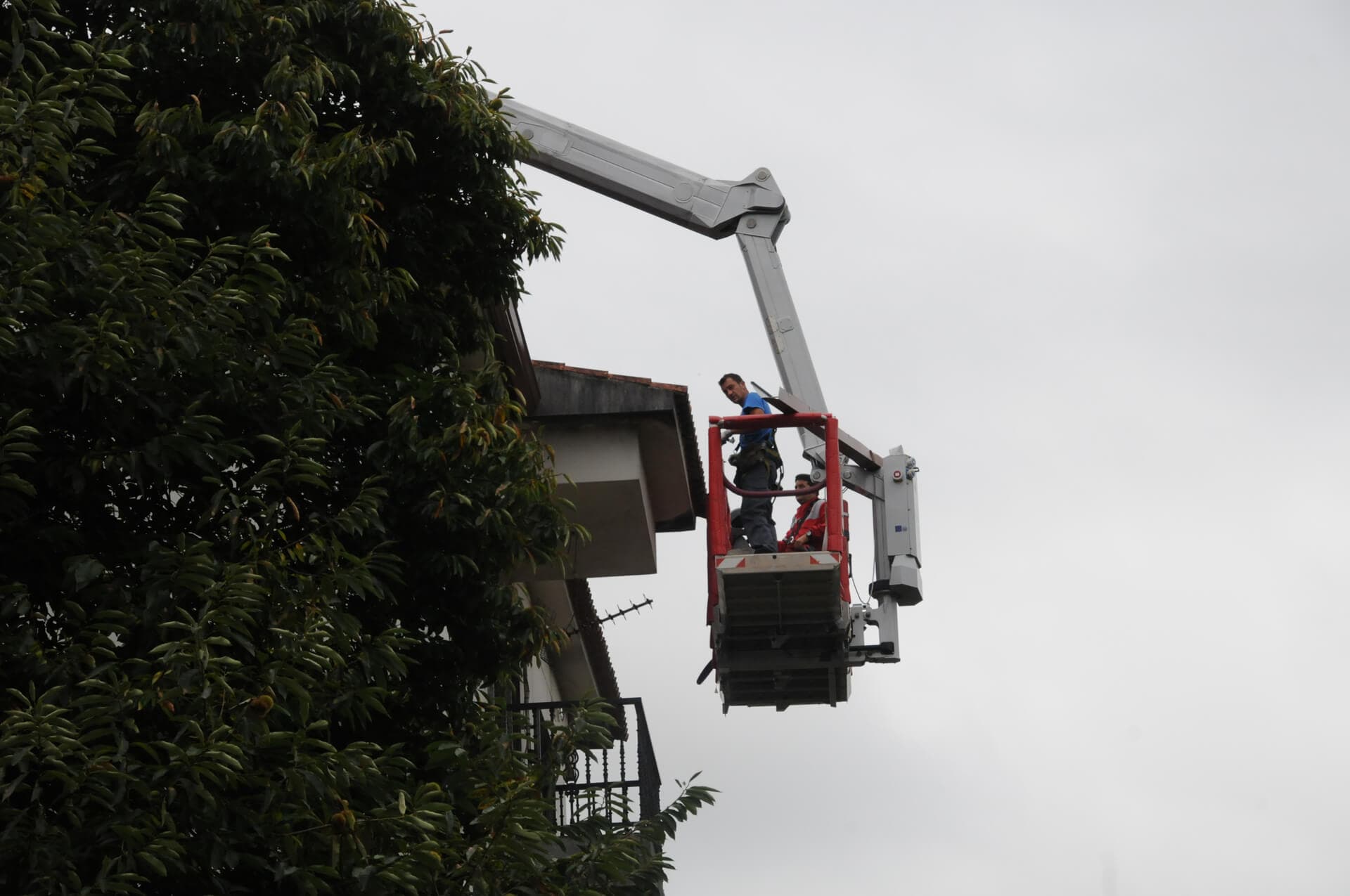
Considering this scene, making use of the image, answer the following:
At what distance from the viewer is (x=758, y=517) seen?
44.1 ft

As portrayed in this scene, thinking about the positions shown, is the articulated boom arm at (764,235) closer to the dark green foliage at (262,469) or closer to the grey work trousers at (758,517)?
the grey work trousers at (758,517)

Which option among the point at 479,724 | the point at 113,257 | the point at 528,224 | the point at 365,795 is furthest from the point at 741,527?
the point at 113,257

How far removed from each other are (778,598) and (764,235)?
4.41 metres

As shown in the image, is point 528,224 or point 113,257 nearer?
point 113,257

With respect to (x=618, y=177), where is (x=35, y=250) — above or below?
below

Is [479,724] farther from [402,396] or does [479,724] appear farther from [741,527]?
[741,527]

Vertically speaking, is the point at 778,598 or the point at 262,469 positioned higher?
the point at 778,598

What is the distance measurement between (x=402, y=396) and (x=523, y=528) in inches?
37.2

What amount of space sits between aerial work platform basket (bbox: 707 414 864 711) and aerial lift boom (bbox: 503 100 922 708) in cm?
10

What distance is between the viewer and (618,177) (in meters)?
16.7

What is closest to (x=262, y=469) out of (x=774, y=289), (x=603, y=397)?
(x=603, y=397)

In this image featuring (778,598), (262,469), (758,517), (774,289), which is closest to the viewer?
(262,469)

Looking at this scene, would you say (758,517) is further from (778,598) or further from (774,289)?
(774,289)

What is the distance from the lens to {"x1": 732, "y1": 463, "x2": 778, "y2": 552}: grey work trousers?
13.4 metres
